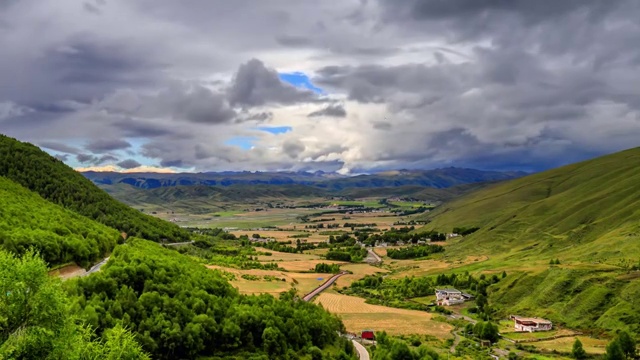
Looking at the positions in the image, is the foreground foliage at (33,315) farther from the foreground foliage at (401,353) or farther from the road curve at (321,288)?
the road curve at (321,288)

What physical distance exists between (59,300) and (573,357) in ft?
266

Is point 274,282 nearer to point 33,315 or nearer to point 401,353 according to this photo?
point 401,353

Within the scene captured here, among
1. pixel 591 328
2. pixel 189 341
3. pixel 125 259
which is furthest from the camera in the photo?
pixel 591 328

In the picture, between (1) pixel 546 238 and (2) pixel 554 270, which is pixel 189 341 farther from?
(1) pixel 546 238

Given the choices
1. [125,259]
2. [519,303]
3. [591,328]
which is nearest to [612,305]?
[591,328]

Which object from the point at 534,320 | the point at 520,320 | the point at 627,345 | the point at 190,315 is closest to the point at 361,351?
the point at 190,315

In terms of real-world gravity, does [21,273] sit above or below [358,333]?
above

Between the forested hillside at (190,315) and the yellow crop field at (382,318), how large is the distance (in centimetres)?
2147

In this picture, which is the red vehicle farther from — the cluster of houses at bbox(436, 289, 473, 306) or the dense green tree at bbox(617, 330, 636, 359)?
the dense green tree at bbox(617, 330, 636, 359)

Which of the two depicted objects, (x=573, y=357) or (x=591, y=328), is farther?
(x=591, y=328)

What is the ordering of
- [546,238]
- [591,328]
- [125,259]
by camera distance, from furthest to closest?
[546,238]
[591,328]
[125,259]

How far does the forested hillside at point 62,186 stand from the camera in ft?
420

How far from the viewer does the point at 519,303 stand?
11956cm

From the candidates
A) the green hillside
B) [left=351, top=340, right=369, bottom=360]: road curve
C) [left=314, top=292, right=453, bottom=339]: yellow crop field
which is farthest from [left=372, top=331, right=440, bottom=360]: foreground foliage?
the green hillside
